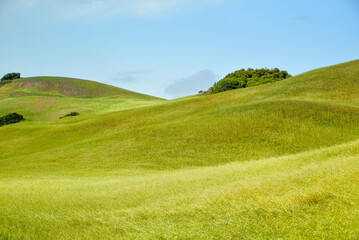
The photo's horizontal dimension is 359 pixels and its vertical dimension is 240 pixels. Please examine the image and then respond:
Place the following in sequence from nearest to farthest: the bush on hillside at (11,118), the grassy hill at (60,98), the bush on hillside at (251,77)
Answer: the bush on hillside at (11,118) < the grassy hill at (60,98) < the bush on hillside at (251,77)

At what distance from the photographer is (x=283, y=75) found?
8688cm

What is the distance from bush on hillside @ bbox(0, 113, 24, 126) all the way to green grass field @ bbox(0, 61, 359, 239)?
3.50 metres

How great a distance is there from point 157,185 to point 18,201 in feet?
18.4

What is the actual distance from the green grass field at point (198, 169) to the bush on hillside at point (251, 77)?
924 inches

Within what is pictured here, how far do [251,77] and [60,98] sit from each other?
5183 cm

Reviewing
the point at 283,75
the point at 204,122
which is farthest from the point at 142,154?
the point at 283,75

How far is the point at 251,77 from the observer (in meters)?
88.3

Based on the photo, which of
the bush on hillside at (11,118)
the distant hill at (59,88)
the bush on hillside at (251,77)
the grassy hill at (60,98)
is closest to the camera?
the bush on hillside at (11,118)

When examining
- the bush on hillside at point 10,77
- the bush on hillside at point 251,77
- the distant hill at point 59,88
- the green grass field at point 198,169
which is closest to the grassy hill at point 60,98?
the distant hill at point 59,88

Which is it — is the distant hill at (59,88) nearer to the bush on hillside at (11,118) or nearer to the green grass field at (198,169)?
the green grass field at (198,169)

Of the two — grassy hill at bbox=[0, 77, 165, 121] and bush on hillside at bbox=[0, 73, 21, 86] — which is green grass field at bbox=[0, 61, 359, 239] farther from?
bush on hillside at bbox=[0, 73, 21, 86]

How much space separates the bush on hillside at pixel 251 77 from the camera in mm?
79950

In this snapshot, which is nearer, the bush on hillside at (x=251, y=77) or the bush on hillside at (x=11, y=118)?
the bush on hillside at (x=11, y=118)

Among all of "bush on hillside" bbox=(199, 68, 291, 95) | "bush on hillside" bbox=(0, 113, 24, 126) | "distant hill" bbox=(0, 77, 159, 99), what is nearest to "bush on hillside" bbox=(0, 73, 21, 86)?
"distant hill" bbox=(0, 77, 159, 99)
